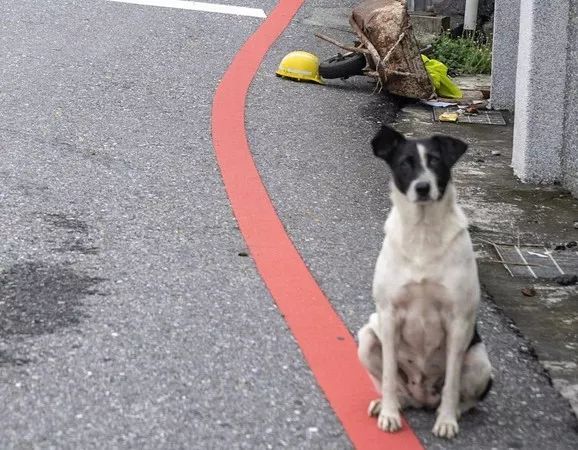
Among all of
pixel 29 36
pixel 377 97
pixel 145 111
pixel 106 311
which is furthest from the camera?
pixel 29 36

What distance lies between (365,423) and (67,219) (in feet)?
9.47

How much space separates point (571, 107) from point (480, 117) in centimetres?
174

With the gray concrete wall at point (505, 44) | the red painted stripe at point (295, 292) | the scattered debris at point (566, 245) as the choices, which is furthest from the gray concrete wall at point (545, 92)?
the red painted stripe at point (295, 292)

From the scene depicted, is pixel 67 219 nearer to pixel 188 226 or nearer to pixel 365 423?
pixel 188 226

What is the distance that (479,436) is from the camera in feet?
15.3

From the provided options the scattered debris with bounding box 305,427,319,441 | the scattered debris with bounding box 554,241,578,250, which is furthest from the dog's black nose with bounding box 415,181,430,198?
the scattered debris with bounding box 554,241,578,250

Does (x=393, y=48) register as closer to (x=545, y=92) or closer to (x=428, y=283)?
(x=545, y=92)

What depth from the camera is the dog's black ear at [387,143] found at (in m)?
4.56

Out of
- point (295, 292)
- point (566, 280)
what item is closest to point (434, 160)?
point (295, 292)

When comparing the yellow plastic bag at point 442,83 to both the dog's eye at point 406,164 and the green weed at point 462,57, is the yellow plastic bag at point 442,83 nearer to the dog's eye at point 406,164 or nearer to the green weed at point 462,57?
the green weed at point 462,57

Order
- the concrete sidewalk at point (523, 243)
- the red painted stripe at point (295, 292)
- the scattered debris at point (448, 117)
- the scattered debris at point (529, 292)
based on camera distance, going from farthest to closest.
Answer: the scattered debris at point (448, 117), the scattered debris at point (529, 292), the concrete sidewalk at point (523, 243), the red painted stripe at point (295, 292)

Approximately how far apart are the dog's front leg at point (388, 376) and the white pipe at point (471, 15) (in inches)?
326

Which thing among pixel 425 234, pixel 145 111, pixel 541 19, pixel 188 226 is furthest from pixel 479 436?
pixel 145 111

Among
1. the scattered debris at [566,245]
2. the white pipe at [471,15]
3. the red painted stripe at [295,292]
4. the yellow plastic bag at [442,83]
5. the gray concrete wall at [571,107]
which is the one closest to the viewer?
the red painted stripe at [295,292]
